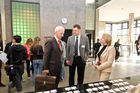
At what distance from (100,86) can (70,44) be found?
134 centimetres

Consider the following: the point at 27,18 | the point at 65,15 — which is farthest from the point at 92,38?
the point at 27,18

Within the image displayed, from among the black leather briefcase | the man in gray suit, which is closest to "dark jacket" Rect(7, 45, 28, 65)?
the man in gray suit

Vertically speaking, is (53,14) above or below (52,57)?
above

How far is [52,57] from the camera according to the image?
1827 millimetres

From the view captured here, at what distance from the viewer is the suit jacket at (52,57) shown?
1.80 m

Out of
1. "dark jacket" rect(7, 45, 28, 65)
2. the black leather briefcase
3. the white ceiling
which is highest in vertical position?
the white ceiling

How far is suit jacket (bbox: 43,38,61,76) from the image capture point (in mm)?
1805

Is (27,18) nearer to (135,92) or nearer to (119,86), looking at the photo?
(119,86)

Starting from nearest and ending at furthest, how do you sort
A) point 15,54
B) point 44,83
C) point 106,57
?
point 44,83 < point 106,57 < point 15,54

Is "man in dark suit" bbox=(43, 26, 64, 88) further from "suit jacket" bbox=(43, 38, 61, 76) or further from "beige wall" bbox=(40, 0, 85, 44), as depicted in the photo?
"beige wall" bbox=(40, 0, 85, 44)

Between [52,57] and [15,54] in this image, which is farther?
[15,54]

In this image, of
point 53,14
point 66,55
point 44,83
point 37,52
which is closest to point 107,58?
point 66,55

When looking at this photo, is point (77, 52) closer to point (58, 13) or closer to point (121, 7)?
point (58, 13)

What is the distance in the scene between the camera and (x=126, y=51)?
10031 millimetres
